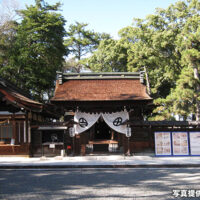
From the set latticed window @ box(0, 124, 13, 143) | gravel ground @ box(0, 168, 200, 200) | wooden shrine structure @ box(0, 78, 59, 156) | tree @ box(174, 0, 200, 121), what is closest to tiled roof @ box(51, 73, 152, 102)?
wooden shrine structure @ box(0, 78, 59, 156)

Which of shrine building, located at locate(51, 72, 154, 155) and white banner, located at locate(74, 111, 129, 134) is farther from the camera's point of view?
white banner, located at locate(74, 111, 129, 134)

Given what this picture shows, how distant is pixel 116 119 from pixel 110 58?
19.1 metres

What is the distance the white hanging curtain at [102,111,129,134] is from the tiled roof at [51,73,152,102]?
130 centimetres

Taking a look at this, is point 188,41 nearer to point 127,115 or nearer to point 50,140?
point 127,115

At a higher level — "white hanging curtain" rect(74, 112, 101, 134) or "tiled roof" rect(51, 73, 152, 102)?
"tiled roof" rect(51, 73, 152, 102)

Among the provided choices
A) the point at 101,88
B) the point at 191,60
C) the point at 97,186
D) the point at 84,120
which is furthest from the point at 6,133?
the point at 191,60

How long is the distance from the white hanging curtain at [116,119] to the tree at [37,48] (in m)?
15.3

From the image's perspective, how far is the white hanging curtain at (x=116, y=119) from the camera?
56.2ft

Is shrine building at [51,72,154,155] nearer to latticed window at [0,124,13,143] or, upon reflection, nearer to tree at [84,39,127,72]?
latticed window at [0,124,13,143]

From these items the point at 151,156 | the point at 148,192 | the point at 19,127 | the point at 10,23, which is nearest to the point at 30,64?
the point at 10,23

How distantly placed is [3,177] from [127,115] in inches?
384

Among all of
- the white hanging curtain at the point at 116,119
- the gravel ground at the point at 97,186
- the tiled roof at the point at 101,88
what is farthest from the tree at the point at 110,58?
the gravel ground at the point at 97,186

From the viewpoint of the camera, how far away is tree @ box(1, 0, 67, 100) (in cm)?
2836

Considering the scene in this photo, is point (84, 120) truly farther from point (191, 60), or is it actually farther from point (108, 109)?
point (191, 60)
